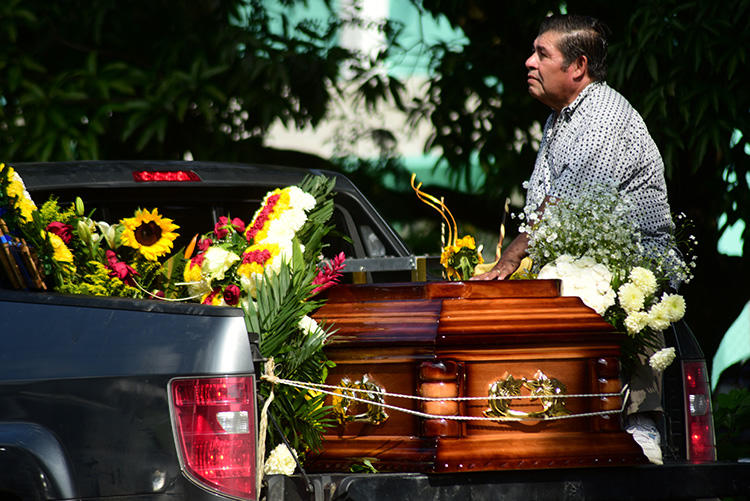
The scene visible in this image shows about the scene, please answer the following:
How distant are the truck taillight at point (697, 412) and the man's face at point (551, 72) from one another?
1105 mm

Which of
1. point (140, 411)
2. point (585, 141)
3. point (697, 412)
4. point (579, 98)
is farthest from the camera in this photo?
point (579, 98)

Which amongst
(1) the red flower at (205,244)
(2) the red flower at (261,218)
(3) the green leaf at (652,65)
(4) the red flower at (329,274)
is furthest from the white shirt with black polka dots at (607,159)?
(3) the green leaf at (652,65)

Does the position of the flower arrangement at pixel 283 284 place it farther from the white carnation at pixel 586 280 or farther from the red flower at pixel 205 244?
the white carnation at pixel 586 280

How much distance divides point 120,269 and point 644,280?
5.46 ft

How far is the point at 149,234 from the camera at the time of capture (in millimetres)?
3641

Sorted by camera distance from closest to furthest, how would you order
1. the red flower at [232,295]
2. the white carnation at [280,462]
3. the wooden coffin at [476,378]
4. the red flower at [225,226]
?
the white carnation at [280,462] < the wooden coffin at [476,378] < the red flower at [232,295] < the red flower at [225,226]

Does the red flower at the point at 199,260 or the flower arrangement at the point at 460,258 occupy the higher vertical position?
the flower arrangement at the point at 460,258

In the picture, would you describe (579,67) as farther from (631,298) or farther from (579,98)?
(631,298)

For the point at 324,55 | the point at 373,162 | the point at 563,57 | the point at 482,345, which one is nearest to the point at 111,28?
the point at 324,55

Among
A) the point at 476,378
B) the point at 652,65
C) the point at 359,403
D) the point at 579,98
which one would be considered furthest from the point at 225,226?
the point at 652,65

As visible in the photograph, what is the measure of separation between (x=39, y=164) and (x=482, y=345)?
7.35 ft

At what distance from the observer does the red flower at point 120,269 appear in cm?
346

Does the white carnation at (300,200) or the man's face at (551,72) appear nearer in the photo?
the white carnation at (300,200)

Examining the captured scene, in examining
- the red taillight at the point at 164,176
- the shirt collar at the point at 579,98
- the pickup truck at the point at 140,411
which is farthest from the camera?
the red taillight at the point at 164,176
